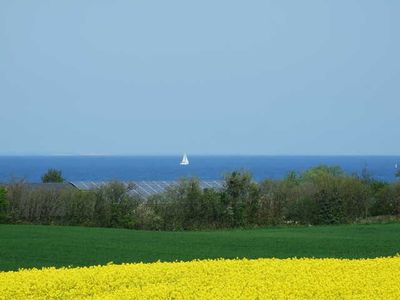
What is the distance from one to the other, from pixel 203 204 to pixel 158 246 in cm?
1111

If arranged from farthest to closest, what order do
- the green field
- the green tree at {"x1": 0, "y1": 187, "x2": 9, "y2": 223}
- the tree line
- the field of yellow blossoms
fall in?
1. the tree line
2. the green tree at {"x1": 0, "y1": 187, "x2": 9, "y2": 223}
3. the green field
4. the field of yellow blossoms

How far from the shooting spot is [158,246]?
22.2 meters

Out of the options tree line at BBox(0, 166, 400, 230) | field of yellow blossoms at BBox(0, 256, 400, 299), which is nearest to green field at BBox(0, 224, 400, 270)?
tree line at BBox(0, 166, 400, 230)

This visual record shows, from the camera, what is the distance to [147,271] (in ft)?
43.8

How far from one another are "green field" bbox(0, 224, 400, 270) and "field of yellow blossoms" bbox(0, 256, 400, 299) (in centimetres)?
493

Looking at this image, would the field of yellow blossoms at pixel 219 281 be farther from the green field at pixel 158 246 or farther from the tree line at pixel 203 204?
the tree line at pixel 203 204

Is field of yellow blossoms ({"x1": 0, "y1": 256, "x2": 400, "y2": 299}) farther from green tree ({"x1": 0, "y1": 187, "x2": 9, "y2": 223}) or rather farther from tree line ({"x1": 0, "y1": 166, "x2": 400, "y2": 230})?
tree line ({"x1": 0, "y1": 166, "x2": 400, "y2": 230})

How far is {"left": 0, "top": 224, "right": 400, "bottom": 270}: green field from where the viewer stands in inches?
757

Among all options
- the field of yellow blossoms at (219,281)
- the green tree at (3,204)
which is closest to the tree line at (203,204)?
the green tree at (3,204)

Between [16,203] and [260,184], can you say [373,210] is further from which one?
[16,203]

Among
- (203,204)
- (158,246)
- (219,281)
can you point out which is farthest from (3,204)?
(219,281)

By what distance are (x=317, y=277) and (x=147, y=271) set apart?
3185 mm

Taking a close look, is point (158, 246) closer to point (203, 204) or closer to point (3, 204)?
point (203, 204)

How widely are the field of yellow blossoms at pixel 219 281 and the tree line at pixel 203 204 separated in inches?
718
